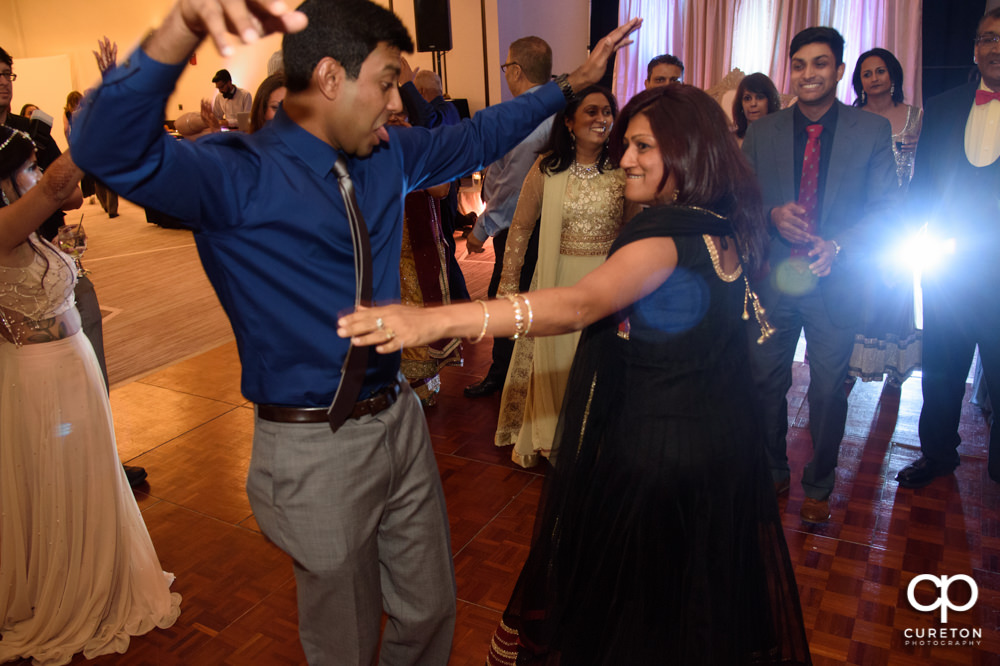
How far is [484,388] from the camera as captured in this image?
13.2ft

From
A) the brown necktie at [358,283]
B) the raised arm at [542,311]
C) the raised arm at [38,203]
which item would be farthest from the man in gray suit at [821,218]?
the raised arm at [38,203]

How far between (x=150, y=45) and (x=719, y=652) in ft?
5.19

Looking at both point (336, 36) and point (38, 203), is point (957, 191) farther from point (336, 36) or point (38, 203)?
point (38, 203)

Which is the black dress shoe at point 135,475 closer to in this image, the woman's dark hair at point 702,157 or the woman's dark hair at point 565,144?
the woman's dark hair at point 565,144

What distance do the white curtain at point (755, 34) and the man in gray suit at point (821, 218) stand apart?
542 cm

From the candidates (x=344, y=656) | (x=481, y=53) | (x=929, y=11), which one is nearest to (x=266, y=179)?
(x=344, y=656)

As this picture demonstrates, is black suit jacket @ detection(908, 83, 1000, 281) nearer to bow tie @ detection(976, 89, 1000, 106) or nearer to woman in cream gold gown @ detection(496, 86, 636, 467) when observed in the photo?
bow tie @ detection(976, 89, 1000, 106)

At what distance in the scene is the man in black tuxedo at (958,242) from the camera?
2.56m

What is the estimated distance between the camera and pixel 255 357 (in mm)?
1373

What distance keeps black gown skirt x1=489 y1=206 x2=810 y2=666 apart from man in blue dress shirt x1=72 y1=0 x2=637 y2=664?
1.17 ft

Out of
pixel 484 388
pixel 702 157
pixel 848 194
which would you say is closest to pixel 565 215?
pixel 848 194

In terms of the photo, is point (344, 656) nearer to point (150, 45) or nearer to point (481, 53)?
point (150, 45)

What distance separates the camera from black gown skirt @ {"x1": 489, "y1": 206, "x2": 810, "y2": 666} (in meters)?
1.56

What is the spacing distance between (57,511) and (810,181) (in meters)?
2.67
